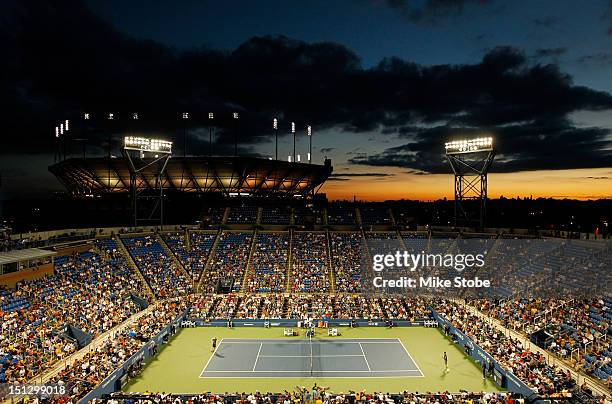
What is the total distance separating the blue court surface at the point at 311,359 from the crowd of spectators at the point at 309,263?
38.5 feet

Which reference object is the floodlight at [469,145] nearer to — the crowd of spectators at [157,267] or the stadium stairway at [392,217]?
the stadium stairway at [392,217]

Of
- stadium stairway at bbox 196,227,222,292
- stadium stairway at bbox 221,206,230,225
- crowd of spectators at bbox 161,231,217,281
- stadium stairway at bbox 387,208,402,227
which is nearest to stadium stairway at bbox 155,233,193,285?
crowd of spectators at bbox 161,231,217,281

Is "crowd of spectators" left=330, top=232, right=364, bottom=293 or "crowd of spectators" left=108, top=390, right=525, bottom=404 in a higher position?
"crowd of spectators" left=330, top=232, right=364, bottom=293

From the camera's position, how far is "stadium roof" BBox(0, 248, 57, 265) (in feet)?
115

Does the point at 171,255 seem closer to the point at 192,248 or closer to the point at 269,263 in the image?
the point at 192,248

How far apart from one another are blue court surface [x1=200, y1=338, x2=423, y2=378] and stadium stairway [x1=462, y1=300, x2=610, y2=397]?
772 centimetres

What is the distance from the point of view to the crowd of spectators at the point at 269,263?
159ft

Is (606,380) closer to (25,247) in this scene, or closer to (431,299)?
(431,299)

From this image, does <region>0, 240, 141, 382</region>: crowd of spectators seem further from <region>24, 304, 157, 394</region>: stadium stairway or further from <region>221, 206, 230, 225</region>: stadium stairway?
<region>221, 206, 230, 225</region>: stadium stairway

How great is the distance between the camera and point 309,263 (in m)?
53.1

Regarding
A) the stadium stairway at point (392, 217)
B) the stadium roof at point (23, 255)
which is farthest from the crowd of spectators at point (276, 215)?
the stadium roof at point (23, 255)

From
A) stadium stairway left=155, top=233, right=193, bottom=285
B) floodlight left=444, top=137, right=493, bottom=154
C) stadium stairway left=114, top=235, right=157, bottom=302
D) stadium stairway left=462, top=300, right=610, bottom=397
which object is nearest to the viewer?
stadium stairway left=462, top=300, right=610, bottom=397

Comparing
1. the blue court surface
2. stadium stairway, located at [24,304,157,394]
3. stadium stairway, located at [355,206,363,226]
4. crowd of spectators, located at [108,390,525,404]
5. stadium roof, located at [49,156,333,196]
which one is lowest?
the blue court surface

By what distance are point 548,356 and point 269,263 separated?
99.9 ft
